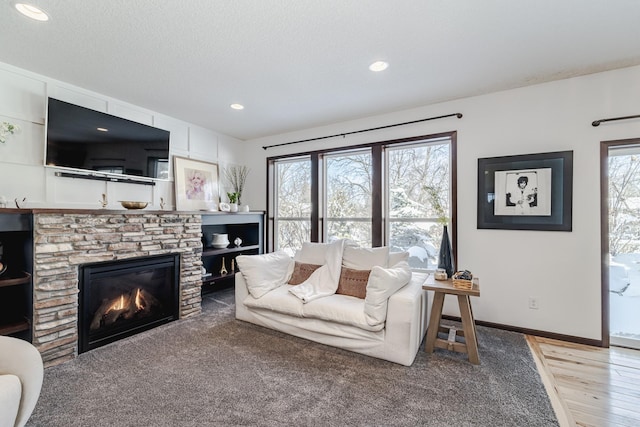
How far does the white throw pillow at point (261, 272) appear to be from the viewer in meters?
3.00

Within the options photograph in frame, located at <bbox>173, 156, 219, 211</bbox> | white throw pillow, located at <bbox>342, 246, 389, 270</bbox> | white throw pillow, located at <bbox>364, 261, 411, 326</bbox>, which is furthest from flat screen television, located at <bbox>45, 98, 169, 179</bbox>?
white throw pillow, located at <bbox>364, 261, 411, 326</bbox>

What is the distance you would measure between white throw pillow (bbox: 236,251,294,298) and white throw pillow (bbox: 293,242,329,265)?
0.27 meters

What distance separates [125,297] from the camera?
9.57 feet

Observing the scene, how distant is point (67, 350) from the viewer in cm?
239

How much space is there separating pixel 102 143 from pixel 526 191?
4.46 metres

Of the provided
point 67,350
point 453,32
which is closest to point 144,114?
point 67,350

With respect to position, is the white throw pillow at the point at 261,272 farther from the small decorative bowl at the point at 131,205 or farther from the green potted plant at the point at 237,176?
the green potted plant at the point at 237,176

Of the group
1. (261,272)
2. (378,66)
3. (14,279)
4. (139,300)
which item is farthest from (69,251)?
(378,66)

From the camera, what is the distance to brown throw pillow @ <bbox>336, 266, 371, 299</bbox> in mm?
2832

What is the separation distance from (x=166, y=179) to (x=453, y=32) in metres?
3.47

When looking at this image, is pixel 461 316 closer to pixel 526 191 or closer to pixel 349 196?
pixel 526 191

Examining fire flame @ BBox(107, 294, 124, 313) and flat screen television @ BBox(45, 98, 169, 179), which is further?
fire flame @ BBox(107, 294, 124, 313)

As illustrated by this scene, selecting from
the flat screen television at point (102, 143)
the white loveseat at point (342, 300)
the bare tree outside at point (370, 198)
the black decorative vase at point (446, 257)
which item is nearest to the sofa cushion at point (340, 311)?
the white loveseat at point (342, 300)

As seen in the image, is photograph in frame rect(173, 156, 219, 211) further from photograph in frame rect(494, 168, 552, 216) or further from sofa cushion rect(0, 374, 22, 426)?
photograph in frame rect(494, 168, 552, 216)
